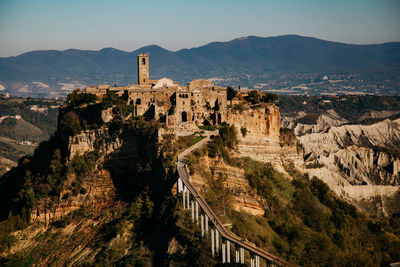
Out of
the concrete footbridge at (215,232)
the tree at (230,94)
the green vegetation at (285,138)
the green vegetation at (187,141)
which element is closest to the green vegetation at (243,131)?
the tree at (230,94)

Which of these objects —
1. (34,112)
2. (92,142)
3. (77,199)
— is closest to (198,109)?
(92,142)

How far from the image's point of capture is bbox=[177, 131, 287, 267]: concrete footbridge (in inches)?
1127

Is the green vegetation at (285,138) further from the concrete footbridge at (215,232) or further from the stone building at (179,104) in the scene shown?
the concrete footbridge at (215,232)

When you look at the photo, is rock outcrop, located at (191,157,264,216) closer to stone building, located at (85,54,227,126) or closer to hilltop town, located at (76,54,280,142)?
hilltop town, located at (76,54,280,142)

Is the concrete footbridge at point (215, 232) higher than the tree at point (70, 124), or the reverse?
the tree at point (70, 124)

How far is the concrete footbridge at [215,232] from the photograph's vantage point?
28625 millimetres

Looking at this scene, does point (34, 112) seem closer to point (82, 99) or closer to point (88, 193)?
point (82, 99)

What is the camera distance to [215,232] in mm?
30469

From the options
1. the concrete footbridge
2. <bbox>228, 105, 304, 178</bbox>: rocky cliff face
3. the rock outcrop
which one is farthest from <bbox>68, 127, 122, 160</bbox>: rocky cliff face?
the concrete footbridge

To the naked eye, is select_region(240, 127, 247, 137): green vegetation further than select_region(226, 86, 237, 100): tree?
No

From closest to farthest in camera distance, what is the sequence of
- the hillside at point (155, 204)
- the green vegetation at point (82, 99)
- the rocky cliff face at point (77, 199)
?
the hillside at point (155, 204)
the rocky cliff face at point (77, 199)
the green vegetation at point (82, 99)

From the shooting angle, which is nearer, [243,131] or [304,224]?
[304,224]

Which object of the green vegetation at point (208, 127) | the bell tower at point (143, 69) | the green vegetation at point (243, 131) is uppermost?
the bell tower at point (143, 69)

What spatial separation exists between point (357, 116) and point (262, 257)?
144 metres
